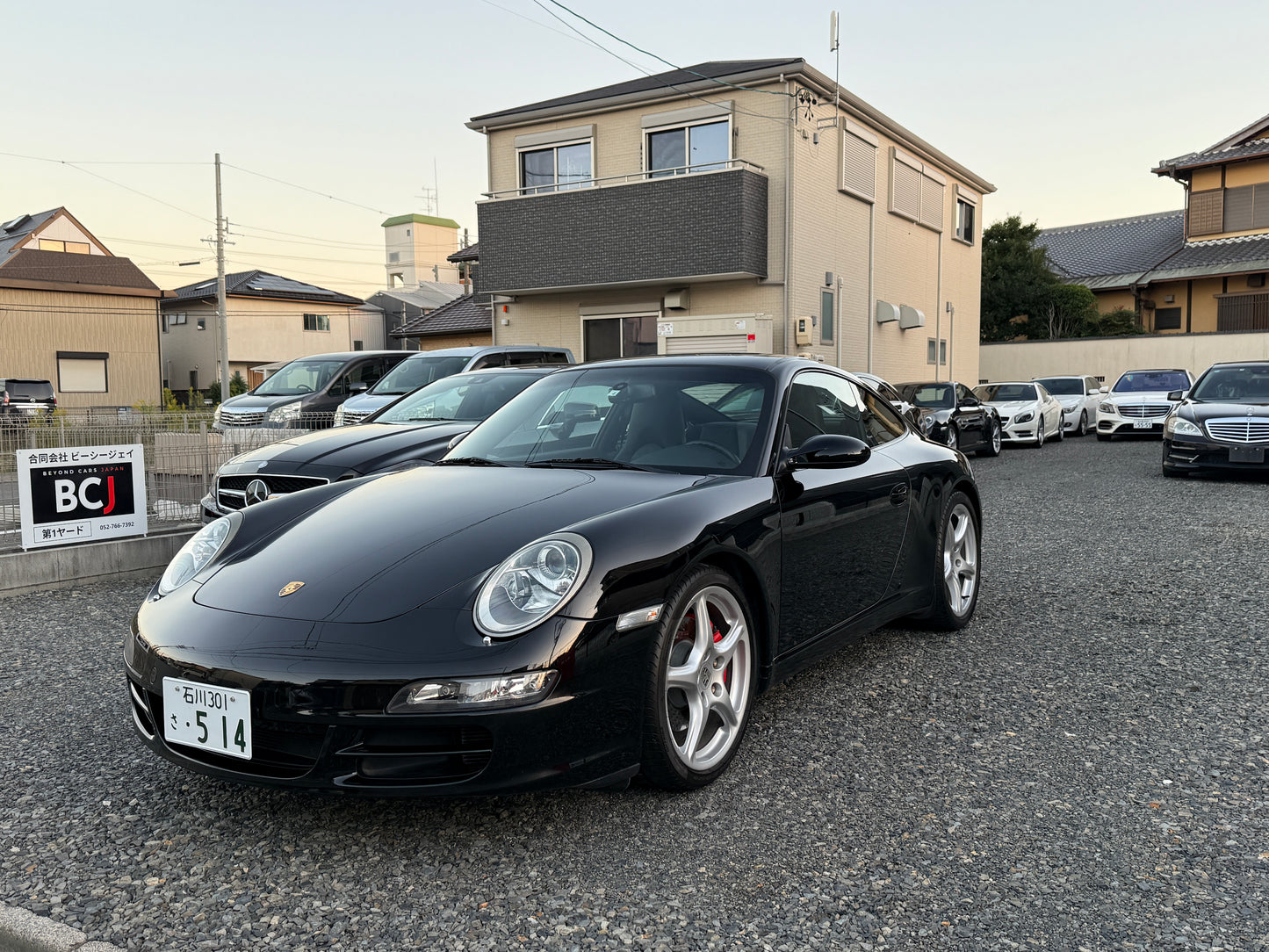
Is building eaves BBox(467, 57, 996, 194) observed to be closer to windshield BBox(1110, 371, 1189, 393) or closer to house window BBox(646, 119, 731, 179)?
house window BBox(646, 119, 731, 179)

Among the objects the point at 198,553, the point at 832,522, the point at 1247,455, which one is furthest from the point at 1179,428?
the point at 198,553

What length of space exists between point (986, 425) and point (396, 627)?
15002 millimetres

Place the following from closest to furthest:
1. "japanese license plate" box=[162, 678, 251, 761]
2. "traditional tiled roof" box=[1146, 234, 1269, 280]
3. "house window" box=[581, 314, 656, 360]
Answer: "japanese license plate" box=[162, 678, 251, 761], "house window" box=[581, 314, 656, 360], "traditional tiled roof" box=[1146, 234, 1269, 280]

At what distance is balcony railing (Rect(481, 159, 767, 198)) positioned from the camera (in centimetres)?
1769

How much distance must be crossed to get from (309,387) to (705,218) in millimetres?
7535

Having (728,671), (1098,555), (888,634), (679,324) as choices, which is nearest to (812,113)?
(679,324)

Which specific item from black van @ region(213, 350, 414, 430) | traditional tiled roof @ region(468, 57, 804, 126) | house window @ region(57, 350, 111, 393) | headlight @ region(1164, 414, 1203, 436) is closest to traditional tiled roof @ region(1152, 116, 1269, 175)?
traditional tiled roof @ region(468, 57, 804, 126)

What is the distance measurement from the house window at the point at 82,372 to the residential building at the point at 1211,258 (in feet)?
117

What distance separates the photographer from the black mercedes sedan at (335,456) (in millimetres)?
6051

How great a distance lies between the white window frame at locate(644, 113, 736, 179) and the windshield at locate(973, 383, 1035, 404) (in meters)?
6.43

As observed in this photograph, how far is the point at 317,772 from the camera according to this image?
8.34ft

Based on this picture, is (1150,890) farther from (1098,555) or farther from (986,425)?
(986,425)

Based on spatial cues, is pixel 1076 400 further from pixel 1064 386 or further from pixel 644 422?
pixel 644 422

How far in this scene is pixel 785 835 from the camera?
279cm
